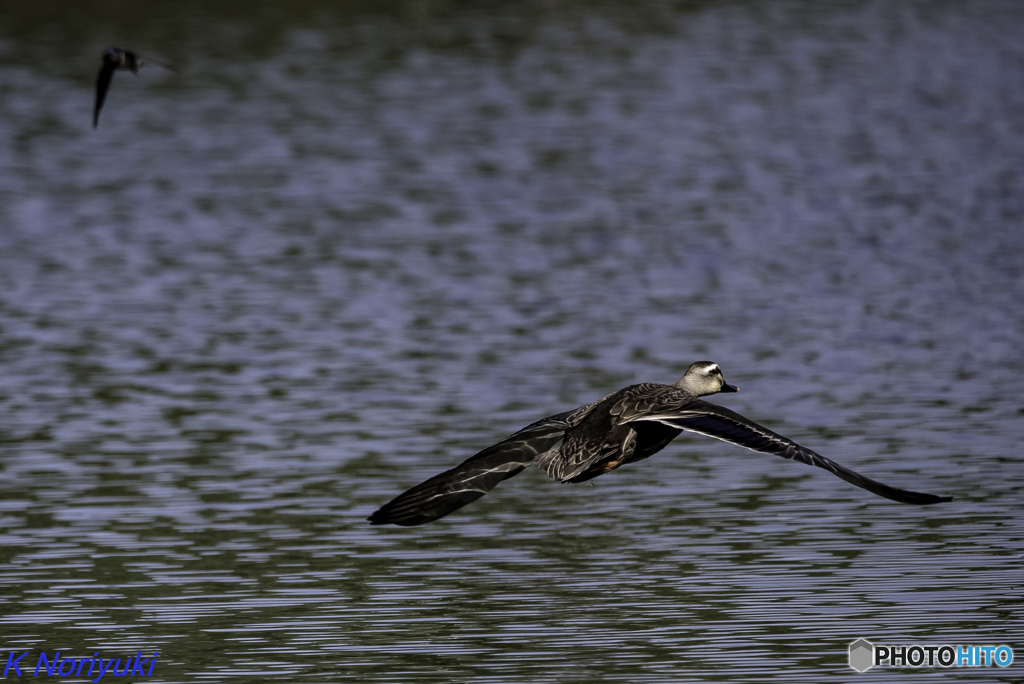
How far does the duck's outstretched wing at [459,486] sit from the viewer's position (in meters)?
9.02

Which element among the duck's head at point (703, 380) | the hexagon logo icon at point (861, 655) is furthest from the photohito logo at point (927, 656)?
the duck's head at point (703, 380)

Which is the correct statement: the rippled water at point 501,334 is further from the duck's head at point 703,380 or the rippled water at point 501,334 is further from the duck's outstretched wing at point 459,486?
the duck's head at point 703,380

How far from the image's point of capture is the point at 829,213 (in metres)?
24.8

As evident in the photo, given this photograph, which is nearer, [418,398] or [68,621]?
[68,621]

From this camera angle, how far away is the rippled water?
1082 centimetres

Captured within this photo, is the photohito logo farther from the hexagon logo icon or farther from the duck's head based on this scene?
the duck's head

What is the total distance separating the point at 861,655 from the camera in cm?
982

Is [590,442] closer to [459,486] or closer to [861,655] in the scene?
[459,486]

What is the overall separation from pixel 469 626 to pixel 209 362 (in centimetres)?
840

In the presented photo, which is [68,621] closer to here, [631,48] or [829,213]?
[829,213]

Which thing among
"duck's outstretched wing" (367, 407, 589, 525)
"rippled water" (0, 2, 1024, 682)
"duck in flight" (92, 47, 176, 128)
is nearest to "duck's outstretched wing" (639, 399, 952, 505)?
"duck's outstretched wing" (367, 407, 589, 525)

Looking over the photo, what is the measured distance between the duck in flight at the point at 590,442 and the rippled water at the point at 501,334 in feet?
3.48

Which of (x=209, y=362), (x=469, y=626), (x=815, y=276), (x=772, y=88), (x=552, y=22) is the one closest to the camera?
(x=469, y=626)

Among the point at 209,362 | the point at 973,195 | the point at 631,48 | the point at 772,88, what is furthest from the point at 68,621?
the point at 631,48
